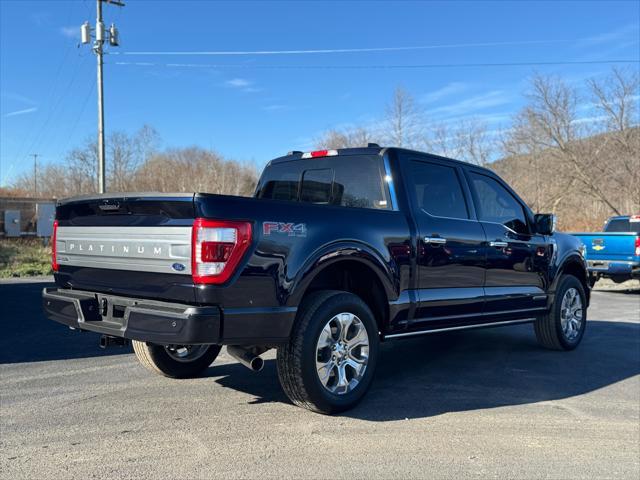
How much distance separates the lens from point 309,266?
3.88 m

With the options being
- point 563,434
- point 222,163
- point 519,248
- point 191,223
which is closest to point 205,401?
point 191,223

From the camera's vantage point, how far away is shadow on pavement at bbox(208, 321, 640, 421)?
4.57m

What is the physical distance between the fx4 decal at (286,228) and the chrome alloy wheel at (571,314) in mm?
3979

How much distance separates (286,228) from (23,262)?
17.8 m

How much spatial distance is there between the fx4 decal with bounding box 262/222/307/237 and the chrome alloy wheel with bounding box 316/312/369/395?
698mm

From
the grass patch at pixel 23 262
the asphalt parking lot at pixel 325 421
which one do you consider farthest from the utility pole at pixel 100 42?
the asphalt parking lot at pixel 325 421

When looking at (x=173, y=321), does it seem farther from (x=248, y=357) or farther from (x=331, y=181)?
(x=331, y=181)

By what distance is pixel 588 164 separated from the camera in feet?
93.4

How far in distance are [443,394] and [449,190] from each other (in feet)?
6.17

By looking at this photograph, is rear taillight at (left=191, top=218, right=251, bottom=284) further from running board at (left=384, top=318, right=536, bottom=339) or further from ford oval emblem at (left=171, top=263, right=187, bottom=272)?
running board at (left=384, top=318, right=536, bottom=339)

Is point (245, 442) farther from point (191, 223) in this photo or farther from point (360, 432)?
point (191, 223)

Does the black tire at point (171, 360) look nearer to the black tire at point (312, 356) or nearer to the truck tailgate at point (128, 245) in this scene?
the truck tailgate at point (128, 245)

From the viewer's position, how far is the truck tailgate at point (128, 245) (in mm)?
3506

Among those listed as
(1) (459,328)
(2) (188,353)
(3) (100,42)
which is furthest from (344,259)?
(3) (100,42)
